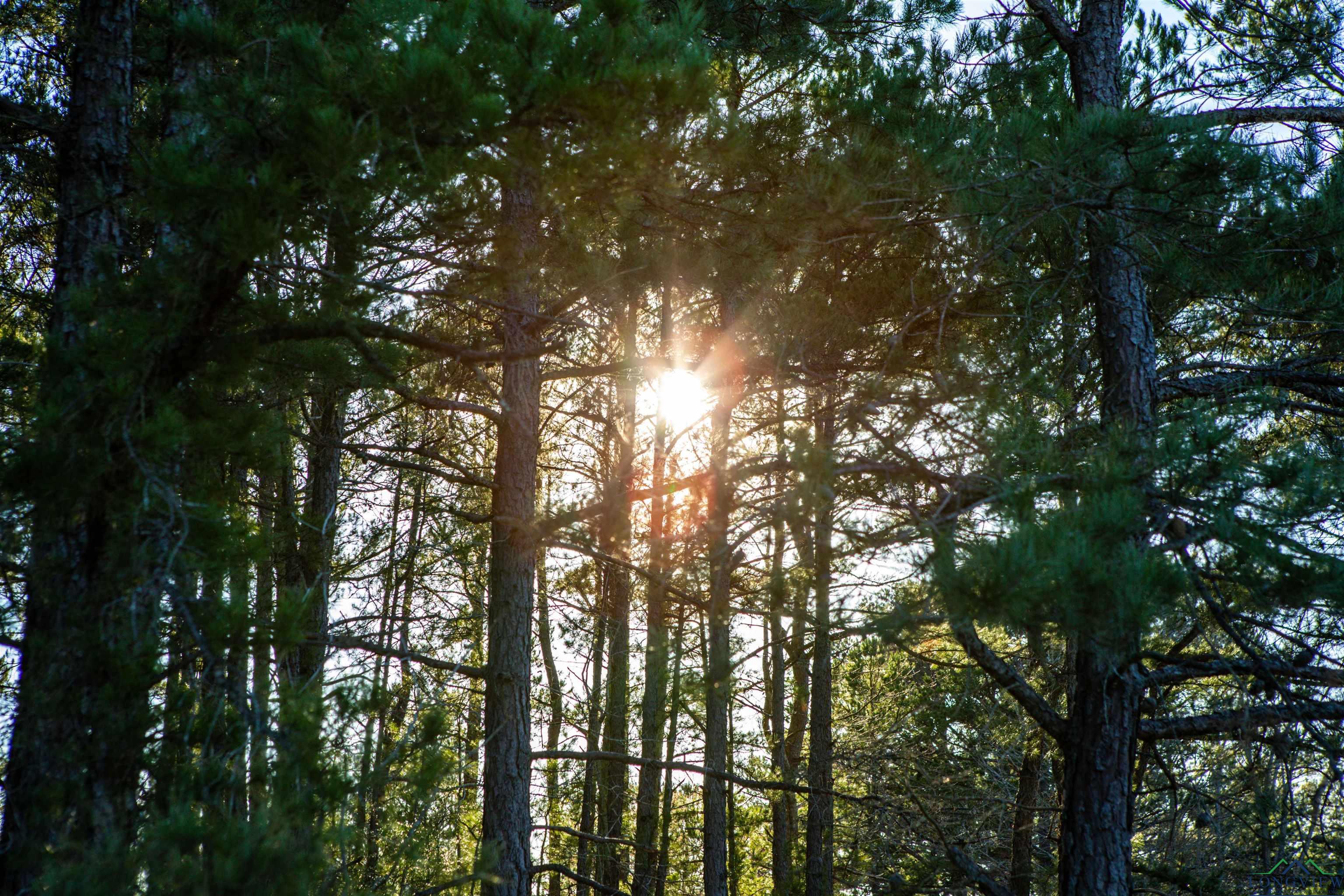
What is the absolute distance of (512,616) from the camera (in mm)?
5547

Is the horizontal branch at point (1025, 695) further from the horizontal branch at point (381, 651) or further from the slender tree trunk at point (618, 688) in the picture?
the slender tree trunk at point (618, 688)

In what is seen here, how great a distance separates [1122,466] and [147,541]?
3518 millimetres

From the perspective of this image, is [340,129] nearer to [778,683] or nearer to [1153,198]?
[1153,198]

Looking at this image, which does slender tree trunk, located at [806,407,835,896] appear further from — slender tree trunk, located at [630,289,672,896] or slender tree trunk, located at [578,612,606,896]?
slender tree trunk, located at [578,612,606,896]

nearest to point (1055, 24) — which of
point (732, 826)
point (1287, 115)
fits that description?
point (1287, 115)

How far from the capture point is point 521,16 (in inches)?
136

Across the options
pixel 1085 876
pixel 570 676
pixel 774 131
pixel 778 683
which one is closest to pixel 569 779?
pixel 570 676

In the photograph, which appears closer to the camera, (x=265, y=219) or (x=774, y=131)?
(x=265, y=219)

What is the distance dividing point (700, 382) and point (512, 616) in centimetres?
205

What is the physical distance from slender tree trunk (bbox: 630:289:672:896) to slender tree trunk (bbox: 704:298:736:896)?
555 millimetres

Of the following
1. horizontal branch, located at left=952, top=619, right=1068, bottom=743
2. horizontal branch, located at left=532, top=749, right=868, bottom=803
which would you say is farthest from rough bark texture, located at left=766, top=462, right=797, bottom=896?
horizontal branch, located at left=952, top=619, right=1068, bottom=743

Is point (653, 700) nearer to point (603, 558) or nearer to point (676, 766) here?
point (676, 766)

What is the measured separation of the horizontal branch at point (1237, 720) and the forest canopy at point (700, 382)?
3cm

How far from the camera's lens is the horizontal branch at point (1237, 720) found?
444cm
